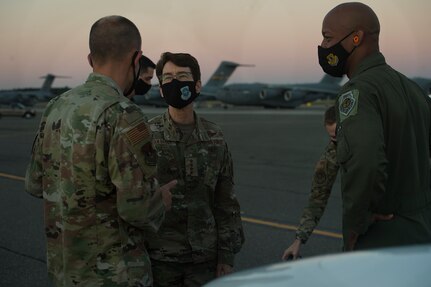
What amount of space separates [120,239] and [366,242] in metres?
1.24

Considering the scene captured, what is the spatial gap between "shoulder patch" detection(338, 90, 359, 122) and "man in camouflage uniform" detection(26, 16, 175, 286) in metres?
0.96

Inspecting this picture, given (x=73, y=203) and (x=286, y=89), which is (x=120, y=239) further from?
(x=286, y=89)

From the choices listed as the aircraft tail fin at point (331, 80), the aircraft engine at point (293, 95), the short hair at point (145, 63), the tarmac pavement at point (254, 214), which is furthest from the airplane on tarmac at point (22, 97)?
the short hair at point (145, 63)

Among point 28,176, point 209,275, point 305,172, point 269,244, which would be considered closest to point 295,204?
point 269,244

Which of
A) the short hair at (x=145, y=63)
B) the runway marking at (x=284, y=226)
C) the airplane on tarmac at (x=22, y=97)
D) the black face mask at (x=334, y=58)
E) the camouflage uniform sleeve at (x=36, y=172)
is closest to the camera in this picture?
the camouflage uniform sleeve at (x=36, y=172)

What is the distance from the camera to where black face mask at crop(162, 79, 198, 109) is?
3.20m

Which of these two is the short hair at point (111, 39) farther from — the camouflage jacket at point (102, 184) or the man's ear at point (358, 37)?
the man's ear at point (358, 37)

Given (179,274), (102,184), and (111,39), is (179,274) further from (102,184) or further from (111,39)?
(111,39)

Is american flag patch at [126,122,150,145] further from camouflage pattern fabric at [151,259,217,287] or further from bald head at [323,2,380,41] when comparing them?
bald head at [323,2,380,41]

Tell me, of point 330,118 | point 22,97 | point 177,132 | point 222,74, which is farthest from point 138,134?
point 222,74

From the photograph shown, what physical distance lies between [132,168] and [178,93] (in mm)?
1021

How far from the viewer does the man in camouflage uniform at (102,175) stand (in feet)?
7.50

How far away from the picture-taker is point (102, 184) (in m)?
2.34

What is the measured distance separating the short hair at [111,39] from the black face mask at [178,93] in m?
0.73
